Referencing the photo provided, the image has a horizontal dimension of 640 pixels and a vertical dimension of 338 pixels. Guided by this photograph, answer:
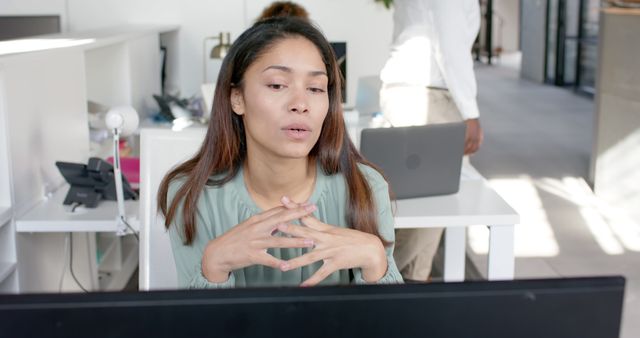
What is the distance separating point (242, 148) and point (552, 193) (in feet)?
14.6

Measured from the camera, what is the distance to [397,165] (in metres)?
2.54

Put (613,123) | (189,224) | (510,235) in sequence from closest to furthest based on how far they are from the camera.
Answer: (189,224)
(510,235)
(613,123)

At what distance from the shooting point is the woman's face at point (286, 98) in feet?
4.32

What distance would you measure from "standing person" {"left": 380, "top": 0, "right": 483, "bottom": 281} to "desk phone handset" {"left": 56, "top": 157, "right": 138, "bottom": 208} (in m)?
1.38

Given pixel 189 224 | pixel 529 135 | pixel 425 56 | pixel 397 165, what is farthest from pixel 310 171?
pixel 529 135

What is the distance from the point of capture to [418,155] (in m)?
2.55

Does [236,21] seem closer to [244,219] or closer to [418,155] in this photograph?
[418,155]

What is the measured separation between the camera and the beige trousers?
357 cm

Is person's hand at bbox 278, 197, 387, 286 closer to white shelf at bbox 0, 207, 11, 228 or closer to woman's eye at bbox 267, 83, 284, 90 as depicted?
woman's eye at bbox 267, 83, 284, 90

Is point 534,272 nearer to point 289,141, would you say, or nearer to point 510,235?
point 510,235

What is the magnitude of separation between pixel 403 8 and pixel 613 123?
234 cm

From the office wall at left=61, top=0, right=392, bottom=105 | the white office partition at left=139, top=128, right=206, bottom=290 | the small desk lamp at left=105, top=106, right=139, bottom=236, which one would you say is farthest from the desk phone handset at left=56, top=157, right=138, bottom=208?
the office wall at left=61, top=0, right=392, bottom=105

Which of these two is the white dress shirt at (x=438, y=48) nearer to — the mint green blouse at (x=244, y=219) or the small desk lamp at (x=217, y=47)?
the small desk lamp at (x=217, y=47)

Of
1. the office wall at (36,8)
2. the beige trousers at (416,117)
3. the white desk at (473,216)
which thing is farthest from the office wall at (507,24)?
the white desk at (473,216)
